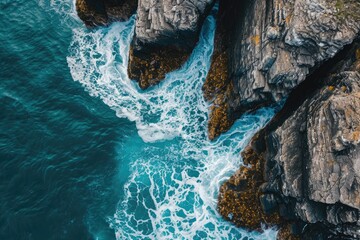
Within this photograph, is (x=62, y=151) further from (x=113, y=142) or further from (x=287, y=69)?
(x=287, y=69)

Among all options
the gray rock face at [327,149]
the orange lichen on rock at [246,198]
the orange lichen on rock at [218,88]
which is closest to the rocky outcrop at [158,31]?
the orange lichen on rock at [218,88]

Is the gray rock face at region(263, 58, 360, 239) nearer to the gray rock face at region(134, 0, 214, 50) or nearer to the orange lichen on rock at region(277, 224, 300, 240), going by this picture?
the orange lichen on rock at region(277, 224, 300, 240)

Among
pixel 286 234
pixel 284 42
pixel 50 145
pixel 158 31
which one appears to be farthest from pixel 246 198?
pixel 50 145

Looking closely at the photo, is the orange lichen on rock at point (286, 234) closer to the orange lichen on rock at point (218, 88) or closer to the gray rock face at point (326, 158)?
the gray rock face at point (326, 158)

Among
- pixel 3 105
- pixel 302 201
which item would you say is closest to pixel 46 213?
pixel 3 105

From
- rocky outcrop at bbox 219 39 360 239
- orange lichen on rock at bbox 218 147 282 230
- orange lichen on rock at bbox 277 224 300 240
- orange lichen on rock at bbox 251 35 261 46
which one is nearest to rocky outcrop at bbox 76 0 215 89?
orange lichen on rock at bbox 251 35 261 46
